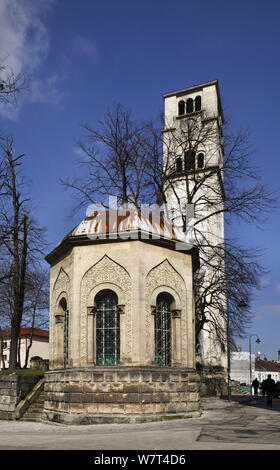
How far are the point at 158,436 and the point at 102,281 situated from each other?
17.9ft

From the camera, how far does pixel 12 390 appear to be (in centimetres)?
1698

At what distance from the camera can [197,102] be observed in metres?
46.9

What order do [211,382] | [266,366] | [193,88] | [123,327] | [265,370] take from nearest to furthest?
[123,327]
[211,382]
[193,88]
[265,370]
[266,366]

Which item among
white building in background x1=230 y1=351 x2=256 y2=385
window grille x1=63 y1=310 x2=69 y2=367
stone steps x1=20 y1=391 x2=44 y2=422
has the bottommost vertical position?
white building in background x1=230 y1=351 x2=256 y2=385

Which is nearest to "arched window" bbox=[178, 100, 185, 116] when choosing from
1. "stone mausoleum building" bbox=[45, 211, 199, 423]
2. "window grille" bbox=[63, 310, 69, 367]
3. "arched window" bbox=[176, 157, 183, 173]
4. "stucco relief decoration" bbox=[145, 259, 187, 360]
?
"arched window" bbox=[176, 157, 183, 173]

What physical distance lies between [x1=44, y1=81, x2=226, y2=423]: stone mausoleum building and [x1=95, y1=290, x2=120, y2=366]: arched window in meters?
0.03

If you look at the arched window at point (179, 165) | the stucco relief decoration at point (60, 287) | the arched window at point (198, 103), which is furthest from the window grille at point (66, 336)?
the arched window at point (198, 103)

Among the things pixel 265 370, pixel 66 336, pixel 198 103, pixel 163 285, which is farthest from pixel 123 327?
pixel 265 370

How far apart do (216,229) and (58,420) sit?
2759 centimetres

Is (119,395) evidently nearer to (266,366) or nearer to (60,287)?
(60,287)

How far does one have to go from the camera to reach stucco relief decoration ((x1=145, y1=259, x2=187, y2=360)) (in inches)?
568

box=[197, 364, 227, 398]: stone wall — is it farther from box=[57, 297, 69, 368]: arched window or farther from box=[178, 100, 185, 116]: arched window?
box=[178, 100, 185, 116]: arched window

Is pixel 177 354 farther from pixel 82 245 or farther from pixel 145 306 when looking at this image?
pixel 82 245
